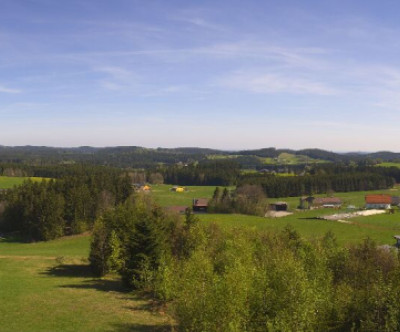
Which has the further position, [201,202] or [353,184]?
[353,184]

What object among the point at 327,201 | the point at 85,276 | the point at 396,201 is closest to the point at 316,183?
the point at 327,201

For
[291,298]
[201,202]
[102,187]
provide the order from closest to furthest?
[291,298]
[102,187]
[201,202]

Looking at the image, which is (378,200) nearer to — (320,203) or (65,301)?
(320,203)

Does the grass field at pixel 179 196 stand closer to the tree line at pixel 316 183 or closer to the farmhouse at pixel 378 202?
the tree line at pixel 316 183

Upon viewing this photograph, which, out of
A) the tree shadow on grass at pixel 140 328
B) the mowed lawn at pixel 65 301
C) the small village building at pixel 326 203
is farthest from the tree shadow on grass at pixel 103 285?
the small village building at pixel 326 203

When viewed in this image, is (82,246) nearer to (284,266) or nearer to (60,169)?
(284,266)

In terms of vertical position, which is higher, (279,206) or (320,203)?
(320,203)

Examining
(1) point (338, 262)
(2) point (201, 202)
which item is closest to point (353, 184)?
(2) point (201, 202)

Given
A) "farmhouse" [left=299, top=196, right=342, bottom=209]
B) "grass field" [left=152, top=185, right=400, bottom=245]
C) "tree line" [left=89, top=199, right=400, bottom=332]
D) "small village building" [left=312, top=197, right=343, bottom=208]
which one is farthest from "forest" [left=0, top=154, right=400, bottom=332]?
"small village building" [left=312, top=197, right=343, bottom=208]
